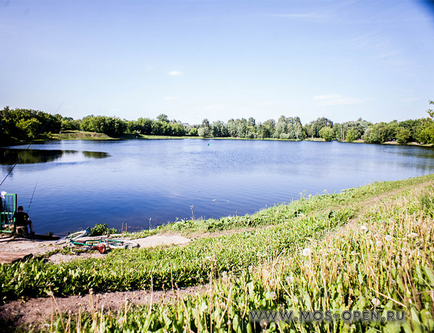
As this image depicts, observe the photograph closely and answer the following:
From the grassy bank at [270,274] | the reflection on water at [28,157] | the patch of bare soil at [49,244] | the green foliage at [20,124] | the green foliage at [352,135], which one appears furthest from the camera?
the green foliage at [352,135]

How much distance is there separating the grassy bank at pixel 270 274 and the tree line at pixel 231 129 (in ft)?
276

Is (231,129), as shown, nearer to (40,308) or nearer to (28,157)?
(28,157)

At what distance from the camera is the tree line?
9256 cm

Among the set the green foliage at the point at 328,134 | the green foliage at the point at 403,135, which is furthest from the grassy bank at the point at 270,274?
the green foliage at the point at 328,134

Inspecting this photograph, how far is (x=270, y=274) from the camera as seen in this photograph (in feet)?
14.3

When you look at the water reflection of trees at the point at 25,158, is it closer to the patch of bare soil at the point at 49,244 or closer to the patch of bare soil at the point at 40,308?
the patch of bare soil at the point at 49,244

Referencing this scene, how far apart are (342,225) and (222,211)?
1003 cm

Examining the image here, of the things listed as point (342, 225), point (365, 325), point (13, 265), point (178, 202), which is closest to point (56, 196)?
point (178, 202)

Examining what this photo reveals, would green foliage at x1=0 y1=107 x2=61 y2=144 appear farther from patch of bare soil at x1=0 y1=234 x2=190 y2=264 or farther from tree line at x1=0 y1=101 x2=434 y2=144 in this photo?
patch of bare soil at x1=0 y1=234 x2=190 y2=264

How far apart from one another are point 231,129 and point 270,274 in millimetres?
166300

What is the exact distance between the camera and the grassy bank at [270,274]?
301cm

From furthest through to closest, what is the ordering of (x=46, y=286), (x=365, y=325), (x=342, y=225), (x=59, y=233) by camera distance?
(x=59, y=233)
(x=342, y=225)
(x=46, y=286)
(x=365, y=325)

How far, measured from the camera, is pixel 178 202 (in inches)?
848

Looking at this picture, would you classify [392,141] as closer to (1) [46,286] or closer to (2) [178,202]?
(2) [178,202]
